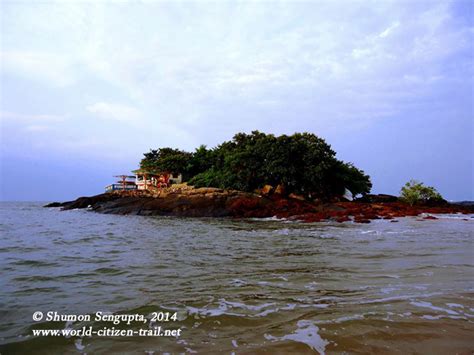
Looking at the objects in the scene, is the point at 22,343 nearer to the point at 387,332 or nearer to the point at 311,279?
the point at 387,332

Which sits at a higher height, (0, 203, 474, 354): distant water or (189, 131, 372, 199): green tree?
(189, 131, 372, 199): green tree

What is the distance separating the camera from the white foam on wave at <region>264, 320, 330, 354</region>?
3395 millimetres

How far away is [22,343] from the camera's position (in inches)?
144

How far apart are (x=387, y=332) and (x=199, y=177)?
42.3 m

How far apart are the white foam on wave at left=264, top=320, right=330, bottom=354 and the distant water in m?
0.01

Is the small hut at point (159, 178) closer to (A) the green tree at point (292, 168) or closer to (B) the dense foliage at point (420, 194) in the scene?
(A) the green tree at point (292, 168)

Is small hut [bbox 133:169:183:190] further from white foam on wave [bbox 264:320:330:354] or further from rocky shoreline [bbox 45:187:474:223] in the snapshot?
white foam on wave [bbox 264:320:330:354]

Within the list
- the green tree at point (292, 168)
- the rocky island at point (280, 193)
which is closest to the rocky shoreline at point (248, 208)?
the rocky island at point (280, 193)

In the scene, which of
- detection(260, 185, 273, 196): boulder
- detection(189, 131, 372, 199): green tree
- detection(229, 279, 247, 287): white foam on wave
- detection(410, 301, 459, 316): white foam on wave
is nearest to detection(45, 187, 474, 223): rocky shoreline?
detection(260, 185, 273, 196): boulder

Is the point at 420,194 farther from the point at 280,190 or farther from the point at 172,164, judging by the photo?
the point at 172,164

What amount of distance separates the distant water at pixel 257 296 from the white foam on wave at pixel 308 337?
0.01m

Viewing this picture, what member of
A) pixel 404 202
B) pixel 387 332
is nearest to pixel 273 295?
pixel 387 332

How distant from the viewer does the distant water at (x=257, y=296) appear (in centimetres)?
354

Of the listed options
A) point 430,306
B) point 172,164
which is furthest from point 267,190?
point 430,306
